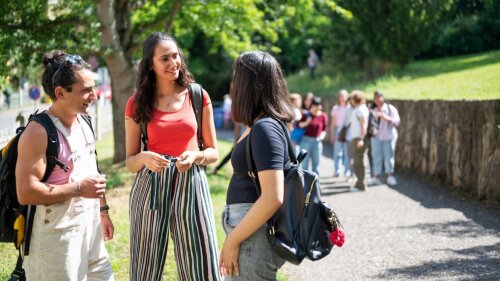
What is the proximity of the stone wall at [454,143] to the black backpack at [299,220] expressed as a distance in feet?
25.3

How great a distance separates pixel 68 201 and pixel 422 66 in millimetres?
28233

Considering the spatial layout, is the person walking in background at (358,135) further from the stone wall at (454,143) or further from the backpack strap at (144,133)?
the backpack strap at (144,133)

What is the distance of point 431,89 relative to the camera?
21750 mm

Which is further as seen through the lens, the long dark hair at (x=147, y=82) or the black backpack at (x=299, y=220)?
the long dark hair at (x=147, y=82)

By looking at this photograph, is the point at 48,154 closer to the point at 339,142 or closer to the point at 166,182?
the point at 166,182

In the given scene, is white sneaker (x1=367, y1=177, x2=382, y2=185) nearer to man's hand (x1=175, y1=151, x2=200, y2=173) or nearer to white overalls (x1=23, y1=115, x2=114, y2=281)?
man's hand (x1=175, y1=151, x2=200, y2=173)

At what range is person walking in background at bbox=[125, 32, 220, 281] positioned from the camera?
13.9 ft

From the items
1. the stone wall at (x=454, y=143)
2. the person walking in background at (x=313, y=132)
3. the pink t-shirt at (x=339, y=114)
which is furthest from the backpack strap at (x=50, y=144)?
the pink t-shirt at (x=339, y=114)

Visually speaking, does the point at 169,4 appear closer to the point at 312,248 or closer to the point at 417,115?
the point at 417,115

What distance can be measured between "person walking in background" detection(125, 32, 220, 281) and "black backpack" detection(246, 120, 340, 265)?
3.40 ft

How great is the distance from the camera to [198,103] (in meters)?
4.41

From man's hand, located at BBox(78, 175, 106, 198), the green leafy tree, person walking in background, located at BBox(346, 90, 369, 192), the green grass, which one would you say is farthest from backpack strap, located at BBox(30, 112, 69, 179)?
the green grass

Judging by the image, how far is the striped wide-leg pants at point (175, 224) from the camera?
4234 millimetres

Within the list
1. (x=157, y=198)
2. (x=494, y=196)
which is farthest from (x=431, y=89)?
(x=157, y=198)
